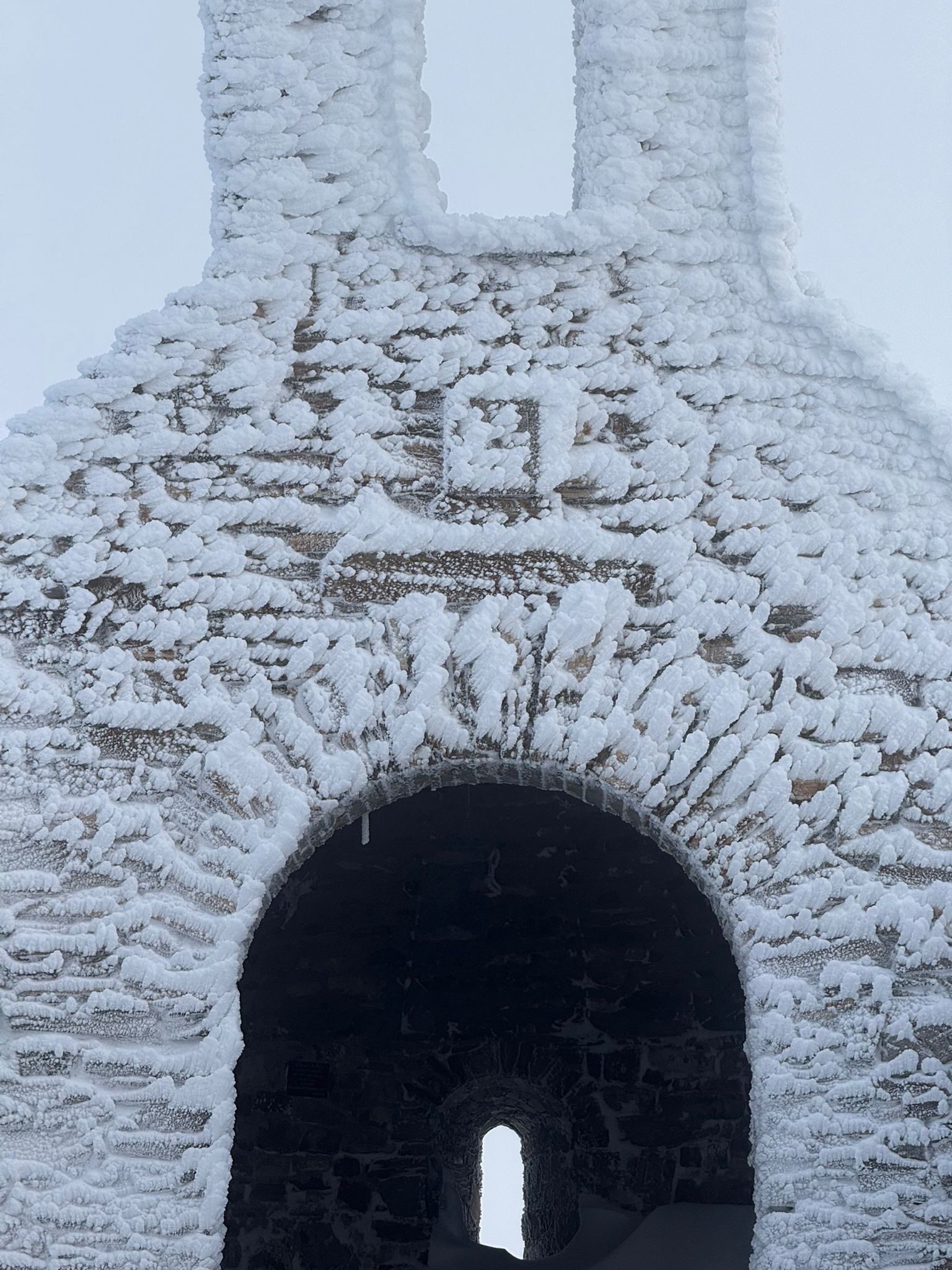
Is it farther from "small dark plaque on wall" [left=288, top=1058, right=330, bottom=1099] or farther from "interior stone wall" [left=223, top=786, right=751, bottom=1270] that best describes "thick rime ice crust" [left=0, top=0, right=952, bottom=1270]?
"small dark plaque on wall" [left=288, top=1058, right=330, bottom=1099]

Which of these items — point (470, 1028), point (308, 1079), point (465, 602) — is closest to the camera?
point (465, 602)

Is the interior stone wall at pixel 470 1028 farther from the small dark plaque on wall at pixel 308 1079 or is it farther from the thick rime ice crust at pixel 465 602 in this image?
the thick rime ice crust at pixel 465 602

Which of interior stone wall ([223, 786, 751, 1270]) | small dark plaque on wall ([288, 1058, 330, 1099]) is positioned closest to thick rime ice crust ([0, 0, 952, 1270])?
interior stone wall ([223, 786, 751, 1270])

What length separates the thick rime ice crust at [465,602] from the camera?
2500mm

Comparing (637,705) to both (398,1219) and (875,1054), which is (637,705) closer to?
(875,1054)

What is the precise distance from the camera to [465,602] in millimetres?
2789

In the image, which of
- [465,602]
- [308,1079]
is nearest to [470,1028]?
[308,1079]

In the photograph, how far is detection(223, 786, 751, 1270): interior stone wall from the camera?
4.79 m

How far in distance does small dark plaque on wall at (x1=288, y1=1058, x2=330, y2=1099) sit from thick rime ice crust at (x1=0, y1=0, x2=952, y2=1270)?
8.08 feet

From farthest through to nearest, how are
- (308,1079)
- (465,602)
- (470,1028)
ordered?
(470,1028) < (308,1079) < (465,602)

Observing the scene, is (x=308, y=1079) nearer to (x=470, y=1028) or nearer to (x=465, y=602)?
(x=470, y=1028)

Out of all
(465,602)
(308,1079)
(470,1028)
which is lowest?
(308,1079)

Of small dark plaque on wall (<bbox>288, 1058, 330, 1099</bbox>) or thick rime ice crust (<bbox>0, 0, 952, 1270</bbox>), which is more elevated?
thick rime ice crust (<bbox>0, 0, 952, 1270</bbox>)

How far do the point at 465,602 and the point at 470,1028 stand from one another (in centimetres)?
283
